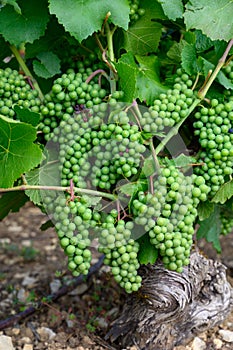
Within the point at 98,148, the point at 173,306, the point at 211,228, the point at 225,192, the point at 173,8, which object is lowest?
the point at 211,228

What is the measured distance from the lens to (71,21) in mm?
1802

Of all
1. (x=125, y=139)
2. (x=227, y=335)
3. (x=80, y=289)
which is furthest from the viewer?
(x=80, y=289)

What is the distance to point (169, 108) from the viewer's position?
1879 mm

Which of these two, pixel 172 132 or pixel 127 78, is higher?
pixel 127 78

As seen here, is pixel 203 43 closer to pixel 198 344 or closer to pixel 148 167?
pixel 148 167

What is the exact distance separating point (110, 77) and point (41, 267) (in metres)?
1.67

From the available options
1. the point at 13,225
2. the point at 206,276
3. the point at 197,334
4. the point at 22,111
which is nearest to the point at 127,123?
the point at 22,111

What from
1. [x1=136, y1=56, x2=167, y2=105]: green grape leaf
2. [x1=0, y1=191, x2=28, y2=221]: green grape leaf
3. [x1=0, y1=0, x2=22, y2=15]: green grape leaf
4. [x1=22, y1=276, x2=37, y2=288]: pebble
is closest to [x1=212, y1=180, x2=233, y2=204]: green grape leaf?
[x1=136, y1=56, x2=167, y2=105]: green grape leaf

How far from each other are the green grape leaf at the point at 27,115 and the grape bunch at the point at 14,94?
67 mm

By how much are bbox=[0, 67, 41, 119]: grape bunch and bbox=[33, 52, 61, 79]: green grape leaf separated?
0.39 feet

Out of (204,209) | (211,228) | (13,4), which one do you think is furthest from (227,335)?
(13,4)

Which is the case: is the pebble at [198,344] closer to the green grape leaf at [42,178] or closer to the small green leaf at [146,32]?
the green grape leaf at [42,178]

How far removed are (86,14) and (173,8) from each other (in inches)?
12.1

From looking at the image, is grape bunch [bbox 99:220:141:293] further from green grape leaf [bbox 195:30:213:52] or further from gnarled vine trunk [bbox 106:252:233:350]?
green grape leaf [bbox 195:30:213:52]
